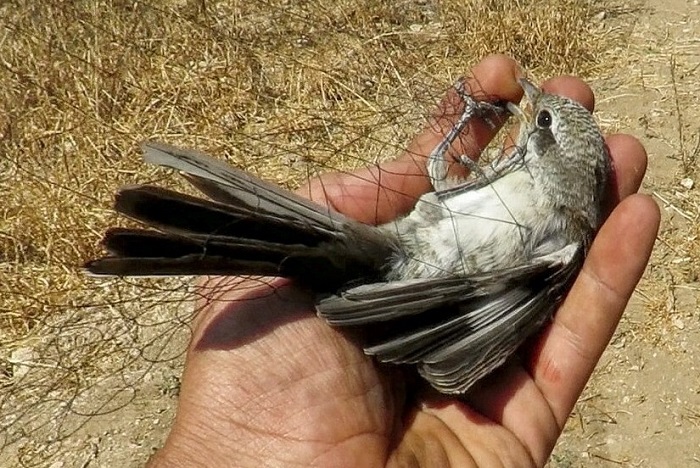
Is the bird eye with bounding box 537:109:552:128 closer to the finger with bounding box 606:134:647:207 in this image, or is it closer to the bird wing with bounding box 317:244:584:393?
the finger with bounding box 606:134:647:207

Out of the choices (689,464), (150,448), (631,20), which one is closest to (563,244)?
(689,464)

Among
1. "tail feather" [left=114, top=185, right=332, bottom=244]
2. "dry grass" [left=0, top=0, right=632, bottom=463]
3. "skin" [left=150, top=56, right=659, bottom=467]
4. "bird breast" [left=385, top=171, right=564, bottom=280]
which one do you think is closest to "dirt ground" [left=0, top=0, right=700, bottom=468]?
"dry grass" [left=0, top=0, right=632, bottom=463]

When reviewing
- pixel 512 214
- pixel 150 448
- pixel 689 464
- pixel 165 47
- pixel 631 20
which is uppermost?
pixel 165 47

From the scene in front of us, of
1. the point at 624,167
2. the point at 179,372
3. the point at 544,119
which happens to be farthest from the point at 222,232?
the point at 179,372

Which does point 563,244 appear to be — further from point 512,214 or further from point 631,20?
point 631,20

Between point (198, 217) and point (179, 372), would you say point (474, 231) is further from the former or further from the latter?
point (179, 372)

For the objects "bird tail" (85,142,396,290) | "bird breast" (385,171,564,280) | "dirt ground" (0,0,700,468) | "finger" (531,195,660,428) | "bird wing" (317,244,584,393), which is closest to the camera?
"bird tail" (85,142,396,290)

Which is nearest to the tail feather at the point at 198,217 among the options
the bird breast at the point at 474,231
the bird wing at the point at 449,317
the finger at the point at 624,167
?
the bird wing at the point at 449,317
